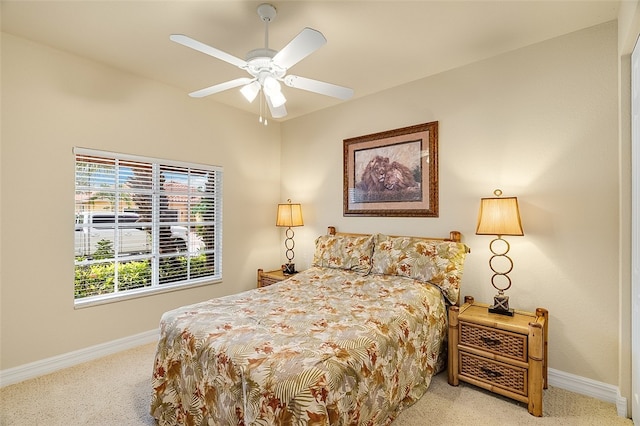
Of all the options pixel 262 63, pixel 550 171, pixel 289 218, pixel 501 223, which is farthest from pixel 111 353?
pixel 550 171

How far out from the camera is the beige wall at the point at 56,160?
2457 mm

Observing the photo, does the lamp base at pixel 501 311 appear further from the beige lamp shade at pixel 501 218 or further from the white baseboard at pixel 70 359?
the white baseboard at pixel 70 359

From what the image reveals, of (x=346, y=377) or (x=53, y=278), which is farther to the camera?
(x=53, y=278)

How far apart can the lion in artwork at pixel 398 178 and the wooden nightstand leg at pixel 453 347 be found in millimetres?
1367

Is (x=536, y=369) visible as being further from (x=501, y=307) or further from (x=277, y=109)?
(x=277, y=109)

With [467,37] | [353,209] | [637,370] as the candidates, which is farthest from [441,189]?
[637,370]

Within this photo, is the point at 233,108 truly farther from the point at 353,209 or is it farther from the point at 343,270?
the point at 343,270

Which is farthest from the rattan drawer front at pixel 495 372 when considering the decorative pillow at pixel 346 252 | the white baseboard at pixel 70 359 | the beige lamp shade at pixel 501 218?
the white baseboard at pixel 70 359

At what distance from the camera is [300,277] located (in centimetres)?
313

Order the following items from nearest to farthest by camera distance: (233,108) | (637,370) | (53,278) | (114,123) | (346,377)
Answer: (346,377), (637,370), (53,278), (114,123), (233,108)

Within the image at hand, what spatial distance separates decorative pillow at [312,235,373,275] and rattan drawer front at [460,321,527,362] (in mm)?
1029

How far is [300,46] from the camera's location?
1.69 metres

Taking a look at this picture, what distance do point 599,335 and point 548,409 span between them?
676 mm

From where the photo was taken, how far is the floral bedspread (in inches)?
52.3
